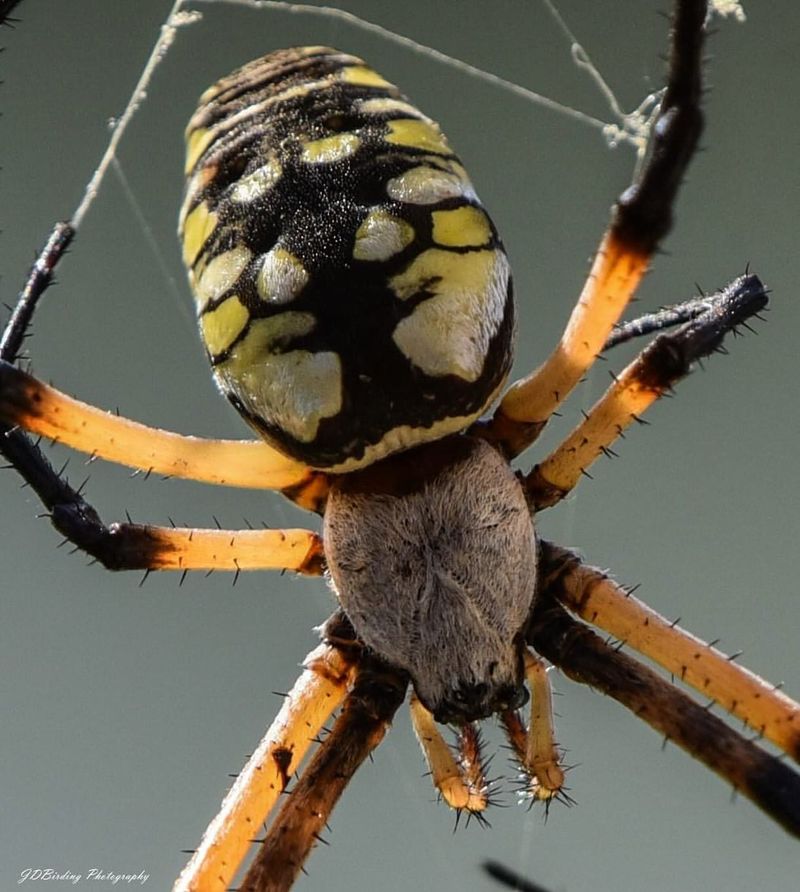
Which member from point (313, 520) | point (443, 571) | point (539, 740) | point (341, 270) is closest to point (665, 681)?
point (539, 740)

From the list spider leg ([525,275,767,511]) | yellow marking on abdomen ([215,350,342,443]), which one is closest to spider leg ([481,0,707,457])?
spider leg ([525,275,767,511])

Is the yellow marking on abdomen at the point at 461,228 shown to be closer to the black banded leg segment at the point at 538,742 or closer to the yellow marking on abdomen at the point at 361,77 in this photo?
the yellow marking on abdomen at the point at 361,77

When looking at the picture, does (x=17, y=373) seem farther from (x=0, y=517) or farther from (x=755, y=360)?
(x=755, y=360)

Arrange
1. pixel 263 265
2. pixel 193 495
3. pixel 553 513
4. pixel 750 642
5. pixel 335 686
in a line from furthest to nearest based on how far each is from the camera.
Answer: pixel 553 513 → pixel 750 642 → pixel 193 495 → pixel 335 686 → pixel 263 265

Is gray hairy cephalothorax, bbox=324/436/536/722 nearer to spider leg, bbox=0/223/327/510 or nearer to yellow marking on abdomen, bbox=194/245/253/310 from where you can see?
spider leg, bbox=0/223/327/510

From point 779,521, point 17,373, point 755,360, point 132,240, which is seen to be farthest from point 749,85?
point 17,373

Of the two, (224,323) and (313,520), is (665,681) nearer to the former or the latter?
(224,323)
